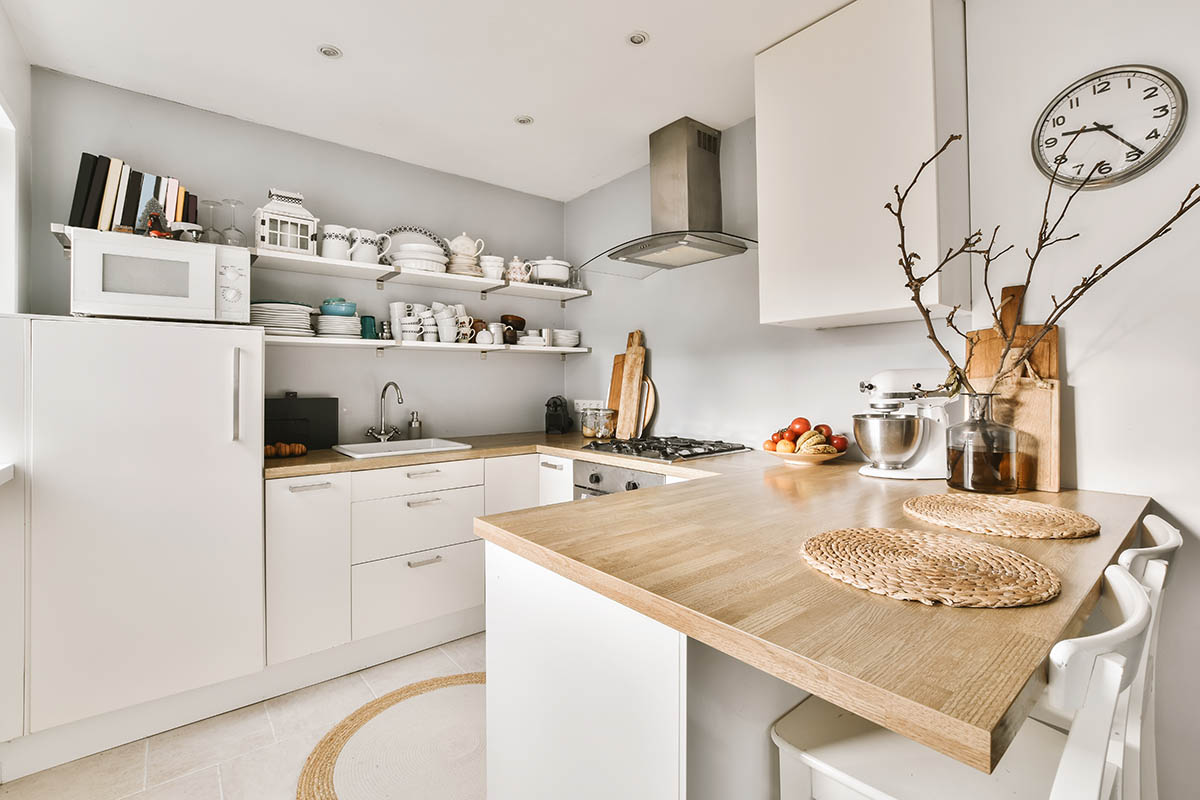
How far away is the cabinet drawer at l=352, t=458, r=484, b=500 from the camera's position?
2334 mm

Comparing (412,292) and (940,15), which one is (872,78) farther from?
(412,292)

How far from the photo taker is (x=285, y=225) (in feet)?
8.02

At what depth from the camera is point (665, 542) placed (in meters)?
1.01

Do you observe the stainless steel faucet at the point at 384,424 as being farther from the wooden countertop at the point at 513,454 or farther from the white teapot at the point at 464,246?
the white teapot at the point at 464,246

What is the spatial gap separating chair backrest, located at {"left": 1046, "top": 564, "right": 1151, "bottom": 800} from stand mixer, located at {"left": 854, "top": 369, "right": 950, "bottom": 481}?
3.78ft

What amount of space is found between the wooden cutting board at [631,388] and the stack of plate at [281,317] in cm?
165

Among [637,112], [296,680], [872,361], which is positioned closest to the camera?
Answer: [872,361]

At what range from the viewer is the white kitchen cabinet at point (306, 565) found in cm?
214

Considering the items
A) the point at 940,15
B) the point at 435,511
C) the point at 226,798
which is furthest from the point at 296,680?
the point at 940,15

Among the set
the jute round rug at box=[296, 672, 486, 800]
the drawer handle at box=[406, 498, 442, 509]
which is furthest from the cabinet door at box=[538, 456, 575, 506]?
the jute round rug at box=[296, 672, 486, 800]

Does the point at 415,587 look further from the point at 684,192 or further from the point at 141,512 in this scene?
the point at 684,192

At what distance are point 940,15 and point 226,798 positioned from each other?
3.22 m

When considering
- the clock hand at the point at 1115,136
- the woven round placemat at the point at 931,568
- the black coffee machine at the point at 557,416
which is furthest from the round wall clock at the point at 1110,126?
the black coffee machine at the point at 557,416

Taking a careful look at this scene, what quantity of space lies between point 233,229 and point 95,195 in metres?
0.44
